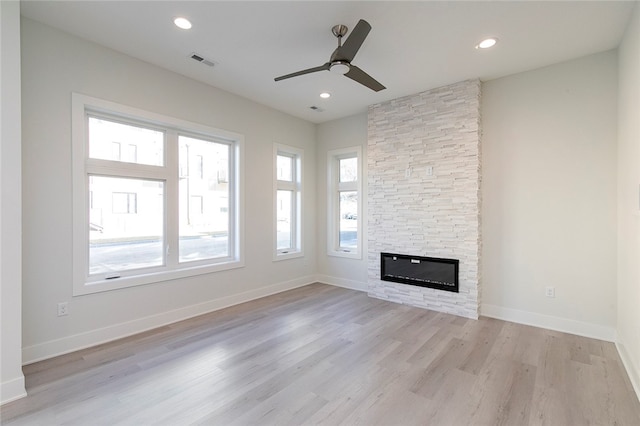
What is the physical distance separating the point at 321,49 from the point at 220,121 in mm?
1794

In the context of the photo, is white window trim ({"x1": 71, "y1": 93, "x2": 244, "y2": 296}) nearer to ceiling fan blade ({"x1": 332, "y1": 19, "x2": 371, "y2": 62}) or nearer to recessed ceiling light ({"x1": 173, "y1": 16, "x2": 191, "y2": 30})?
recessed ceiling light ({"x1": 173, "y1": 16, "x2": 191, "y2": 30})

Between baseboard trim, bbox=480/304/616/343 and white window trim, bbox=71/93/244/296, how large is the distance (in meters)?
3.47

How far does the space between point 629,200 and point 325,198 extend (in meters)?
3.95

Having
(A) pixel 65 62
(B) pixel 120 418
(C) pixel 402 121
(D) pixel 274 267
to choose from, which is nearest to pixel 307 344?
(B) pixel 120 418

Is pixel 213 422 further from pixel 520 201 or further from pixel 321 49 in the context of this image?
pixel 520 201

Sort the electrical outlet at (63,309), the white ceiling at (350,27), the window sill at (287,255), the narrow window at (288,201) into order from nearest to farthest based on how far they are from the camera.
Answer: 1. the white ceiling at (350,27)
2. the electrical outlet at (63,309)
3. the window sill at (287,255)
4. the narrow window at (288,201)

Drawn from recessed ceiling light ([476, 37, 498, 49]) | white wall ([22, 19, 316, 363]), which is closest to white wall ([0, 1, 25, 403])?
white wall ([22, 19, 316, 363])

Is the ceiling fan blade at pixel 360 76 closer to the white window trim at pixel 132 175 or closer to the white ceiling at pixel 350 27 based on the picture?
the white ceiling at pixel 350 27

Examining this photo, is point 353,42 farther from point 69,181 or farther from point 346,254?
point 346,254

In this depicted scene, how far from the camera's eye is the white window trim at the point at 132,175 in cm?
284

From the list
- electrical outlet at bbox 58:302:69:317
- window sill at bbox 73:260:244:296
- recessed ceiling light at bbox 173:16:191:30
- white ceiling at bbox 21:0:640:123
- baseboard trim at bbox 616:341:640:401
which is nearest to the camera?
baseboard trim at bbox 616:341:640:401

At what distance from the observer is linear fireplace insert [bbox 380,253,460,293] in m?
3.90

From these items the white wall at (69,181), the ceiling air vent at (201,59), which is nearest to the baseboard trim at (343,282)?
the white wall at (69,181)

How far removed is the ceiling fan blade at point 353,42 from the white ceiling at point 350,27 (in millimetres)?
285
